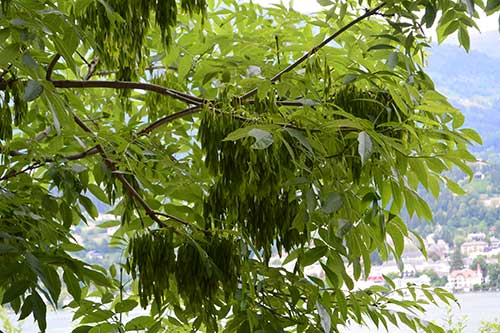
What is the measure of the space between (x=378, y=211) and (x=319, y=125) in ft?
0.47

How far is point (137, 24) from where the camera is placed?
85cm

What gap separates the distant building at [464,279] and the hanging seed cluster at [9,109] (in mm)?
3125

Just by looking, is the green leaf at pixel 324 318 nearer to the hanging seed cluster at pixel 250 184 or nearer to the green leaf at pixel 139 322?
the hanging seed cluster at pixel 250 184

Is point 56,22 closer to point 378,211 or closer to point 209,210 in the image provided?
point 209,210

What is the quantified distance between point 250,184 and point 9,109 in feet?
0.99

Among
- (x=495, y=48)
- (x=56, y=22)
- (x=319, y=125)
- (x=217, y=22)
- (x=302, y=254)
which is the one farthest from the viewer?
(x=495, y=48)

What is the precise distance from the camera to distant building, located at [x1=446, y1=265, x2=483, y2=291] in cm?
379

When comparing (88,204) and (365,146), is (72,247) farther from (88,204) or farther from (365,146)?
(365,146)

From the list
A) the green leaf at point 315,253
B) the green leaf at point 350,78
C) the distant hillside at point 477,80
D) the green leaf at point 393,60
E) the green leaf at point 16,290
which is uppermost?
the distant hillside at point 477,80

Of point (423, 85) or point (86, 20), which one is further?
point (423, 85)

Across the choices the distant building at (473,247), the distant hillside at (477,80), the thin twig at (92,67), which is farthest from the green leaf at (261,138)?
the distant hillside at (477,80)

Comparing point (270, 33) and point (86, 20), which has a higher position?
point (270, 33)

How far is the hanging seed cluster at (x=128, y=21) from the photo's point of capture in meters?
0.83

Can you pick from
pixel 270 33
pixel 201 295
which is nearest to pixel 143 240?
pixel 201 295
